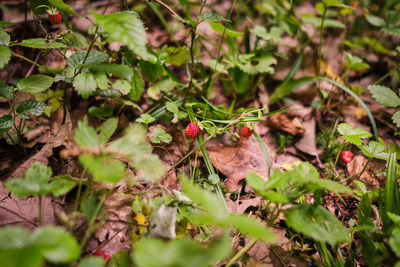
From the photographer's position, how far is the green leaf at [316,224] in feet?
3.34

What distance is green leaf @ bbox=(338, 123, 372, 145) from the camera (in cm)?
143

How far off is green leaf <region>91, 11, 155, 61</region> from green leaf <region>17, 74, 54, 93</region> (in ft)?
1.75

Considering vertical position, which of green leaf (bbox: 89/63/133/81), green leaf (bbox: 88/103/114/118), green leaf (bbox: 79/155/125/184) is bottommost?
green leaf (bbox: 88/103/114/118)

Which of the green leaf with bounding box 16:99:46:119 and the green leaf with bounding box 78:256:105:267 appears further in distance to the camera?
the green leaf with bounding box 16:99:46:119

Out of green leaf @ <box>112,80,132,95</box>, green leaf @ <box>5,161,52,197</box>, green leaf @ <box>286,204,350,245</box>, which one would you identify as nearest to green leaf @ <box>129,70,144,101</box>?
green leaf @ <box>112,80,132,95</box>

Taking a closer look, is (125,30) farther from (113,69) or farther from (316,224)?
(316,224)

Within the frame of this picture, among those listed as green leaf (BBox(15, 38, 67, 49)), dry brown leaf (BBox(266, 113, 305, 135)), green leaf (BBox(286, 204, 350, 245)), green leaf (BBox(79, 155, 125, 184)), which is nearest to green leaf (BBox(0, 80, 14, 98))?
green leaf (BBox(15, 38, 67, 49))

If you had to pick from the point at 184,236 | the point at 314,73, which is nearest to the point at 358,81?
the point at 314,73

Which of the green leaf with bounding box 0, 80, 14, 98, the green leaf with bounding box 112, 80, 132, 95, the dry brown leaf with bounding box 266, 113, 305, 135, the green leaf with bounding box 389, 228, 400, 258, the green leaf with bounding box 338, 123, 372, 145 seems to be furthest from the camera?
the dry brown leaf with bounding box 266, 113, 305, 135

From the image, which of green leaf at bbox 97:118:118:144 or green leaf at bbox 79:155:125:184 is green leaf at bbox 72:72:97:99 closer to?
green leaf at bbox 97:118:118:144

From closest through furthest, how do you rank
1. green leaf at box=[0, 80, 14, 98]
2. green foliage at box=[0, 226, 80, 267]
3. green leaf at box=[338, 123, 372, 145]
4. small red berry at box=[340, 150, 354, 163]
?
1. green foliage at box=[0, 226, 80, 267]
2. green leaf at box=[0, 80, 14, 98]
3. green leaf at box=[338, 123, 372, 145]
4. small red berry at box=[340, 150, 354, 163]

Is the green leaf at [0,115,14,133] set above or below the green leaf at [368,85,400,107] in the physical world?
below

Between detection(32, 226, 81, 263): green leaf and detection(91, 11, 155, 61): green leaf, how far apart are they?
0.75 meters

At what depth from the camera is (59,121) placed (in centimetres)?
169
